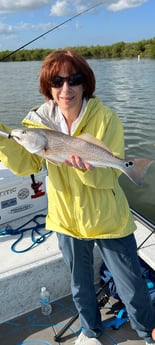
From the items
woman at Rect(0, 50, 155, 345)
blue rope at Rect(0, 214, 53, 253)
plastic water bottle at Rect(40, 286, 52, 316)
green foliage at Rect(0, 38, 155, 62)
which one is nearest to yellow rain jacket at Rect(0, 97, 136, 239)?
woman at Rect(0, 50, 155, 345)

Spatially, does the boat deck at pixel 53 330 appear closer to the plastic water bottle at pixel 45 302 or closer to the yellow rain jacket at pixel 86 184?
the plastic water bottle at pixel 45 302

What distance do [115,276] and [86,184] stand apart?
0.74m

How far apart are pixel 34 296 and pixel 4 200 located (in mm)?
1011

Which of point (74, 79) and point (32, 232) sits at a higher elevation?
point (74, 79)

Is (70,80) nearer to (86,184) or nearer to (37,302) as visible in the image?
(86,184)

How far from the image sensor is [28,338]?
2.98 metres

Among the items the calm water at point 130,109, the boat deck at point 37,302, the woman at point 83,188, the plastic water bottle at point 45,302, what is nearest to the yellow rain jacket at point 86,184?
the woman at point 83,188

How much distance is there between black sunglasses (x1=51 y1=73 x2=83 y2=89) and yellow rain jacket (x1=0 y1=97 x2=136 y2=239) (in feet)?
0.52

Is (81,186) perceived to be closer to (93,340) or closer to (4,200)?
(93,340)

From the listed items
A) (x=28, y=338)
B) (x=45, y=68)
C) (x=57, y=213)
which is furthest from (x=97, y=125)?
(x=28, y=338)

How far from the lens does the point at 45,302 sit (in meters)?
3.12

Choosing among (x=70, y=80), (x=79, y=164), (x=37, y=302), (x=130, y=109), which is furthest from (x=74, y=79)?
(x=130, y=109)

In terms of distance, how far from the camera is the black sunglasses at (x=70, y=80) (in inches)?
85.3

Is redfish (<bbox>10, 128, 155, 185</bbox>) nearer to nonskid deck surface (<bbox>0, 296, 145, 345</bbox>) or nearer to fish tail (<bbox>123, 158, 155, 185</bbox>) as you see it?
fish tail (<bbox>123, 158, 155, 185</bbox>)
